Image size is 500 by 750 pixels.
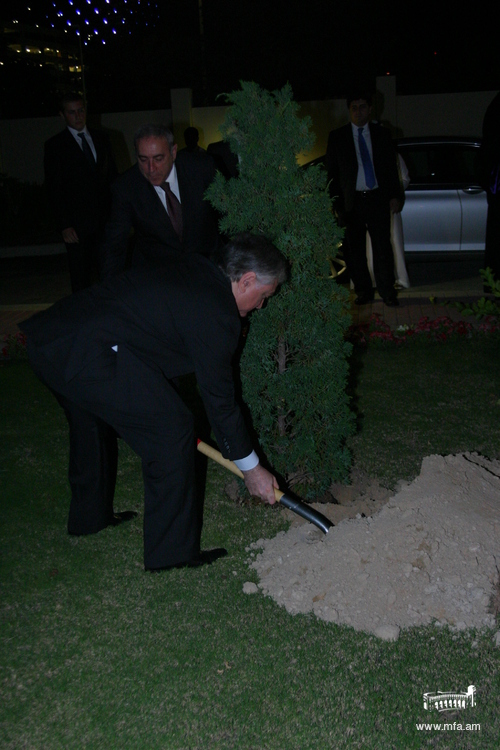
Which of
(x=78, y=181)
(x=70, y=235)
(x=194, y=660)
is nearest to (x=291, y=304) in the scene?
(x=194, y=660)

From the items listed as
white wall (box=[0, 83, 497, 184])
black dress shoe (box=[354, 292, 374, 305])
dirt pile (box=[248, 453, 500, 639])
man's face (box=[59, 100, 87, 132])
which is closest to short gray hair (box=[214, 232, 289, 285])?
dirt pile (box=[248, 453, 500, 639])

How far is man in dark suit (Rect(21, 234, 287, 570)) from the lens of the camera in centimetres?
314

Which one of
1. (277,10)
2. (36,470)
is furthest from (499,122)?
(277,10)

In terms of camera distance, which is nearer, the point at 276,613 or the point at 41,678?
the point at 41,678

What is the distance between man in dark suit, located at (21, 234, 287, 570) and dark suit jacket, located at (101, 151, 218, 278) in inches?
50.3

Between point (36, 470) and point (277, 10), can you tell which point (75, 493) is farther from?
point (277, 10)

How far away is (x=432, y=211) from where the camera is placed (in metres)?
9.95

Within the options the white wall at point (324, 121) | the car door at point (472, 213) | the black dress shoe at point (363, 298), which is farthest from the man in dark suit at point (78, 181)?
the white wall at point (324, 121)

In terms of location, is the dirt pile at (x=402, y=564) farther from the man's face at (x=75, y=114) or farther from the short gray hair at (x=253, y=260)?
the man's face at (x=75, y=114)

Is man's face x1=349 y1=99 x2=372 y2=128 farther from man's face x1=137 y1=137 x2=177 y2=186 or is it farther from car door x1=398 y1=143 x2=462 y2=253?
man's face x1=137 y1=137 x2=177 y2=186

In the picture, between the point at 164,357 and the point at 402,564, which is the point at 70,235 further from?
the point at 402,564

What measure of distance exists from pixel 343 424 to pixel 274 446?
41 centimetres

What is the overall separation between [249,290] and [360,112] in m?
5.44

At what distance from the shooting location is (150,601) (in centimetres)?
342
